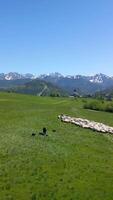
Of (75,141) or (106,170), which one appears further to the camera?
(75,141)

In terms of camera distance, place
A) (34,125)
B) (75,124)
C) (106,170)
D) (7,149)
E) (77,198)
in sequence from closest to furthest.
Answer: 1. (77,198)
2. (106,170)
3. (7,149)
4. (34,125)
5. (75,124)

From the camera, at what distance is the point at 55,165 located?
137 ft

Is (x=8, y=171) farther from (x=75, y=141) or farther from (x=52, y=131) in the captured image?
(x=52, y=131)

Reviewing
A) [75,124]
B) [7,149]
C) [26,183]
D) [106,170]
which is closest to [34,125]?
[75,124]

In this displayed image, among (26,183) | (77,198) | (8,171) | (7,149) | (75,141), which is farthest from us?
(75,141)

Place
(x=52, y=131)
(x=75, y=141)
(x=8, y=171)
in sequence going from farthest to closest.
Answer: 1. (x=52, y=131)
2. (x=75, y=141)
3. (x=8, y=171)

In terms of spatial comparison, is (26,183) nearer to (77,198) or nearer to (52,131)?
(77,198)

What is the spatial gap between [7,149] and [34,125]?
21.6 metres

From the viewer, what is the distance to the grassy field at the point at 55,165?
33.2 metres

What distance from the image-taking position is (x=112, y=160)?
153 ft

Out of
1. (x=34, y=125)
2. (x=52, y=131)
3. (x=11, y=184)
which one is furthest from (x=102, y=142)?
(x=11, y=184)

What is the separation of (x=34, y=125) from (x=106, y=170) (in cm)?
2798

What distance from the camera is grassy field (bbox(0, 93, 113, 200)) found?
109 feet

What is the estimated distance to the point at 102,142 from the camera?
58594 mm
